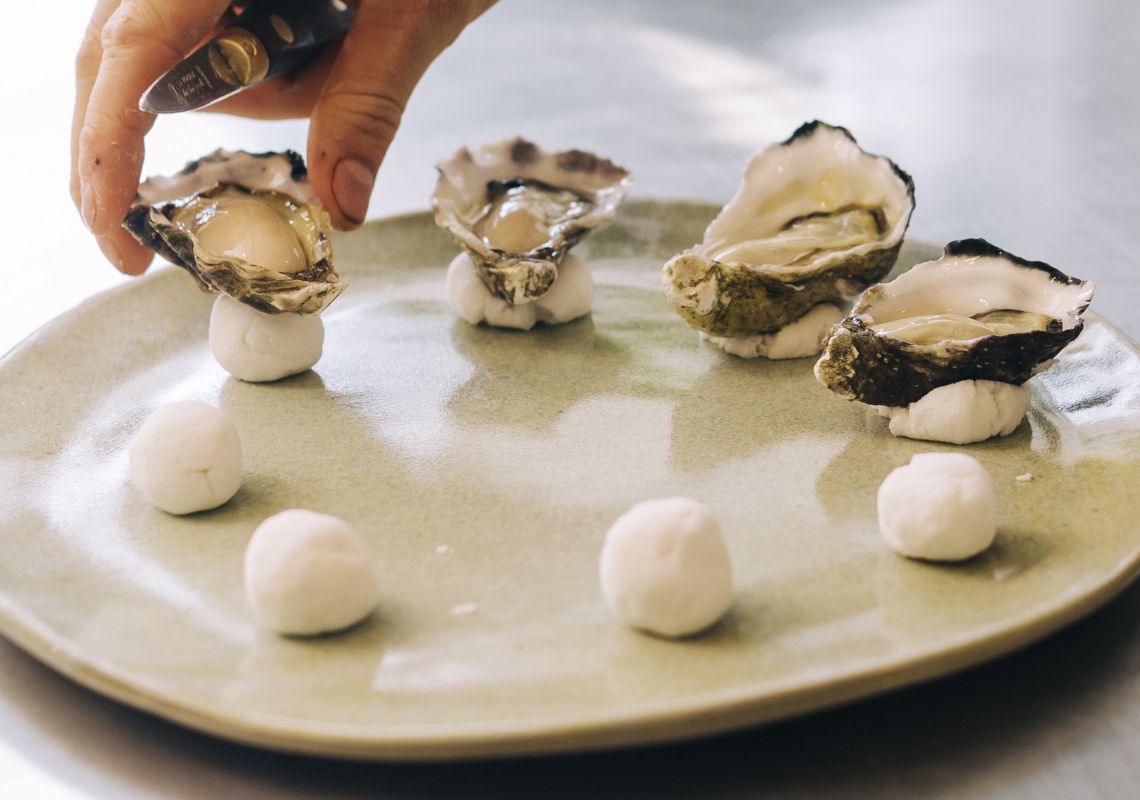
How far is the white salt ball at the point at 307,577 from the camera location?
1.09m

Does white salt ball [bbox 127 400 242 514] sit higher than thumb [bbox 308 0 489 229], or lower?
lower

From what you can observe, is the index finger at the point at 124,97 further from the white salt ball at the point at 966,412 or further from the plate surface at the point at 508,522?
the white salt ball at the point at 966,412

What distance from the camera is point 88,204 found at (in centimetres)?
165

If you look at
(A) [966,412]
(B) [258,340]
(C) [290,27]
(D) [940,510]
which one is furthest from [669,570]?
(C) [290,27]

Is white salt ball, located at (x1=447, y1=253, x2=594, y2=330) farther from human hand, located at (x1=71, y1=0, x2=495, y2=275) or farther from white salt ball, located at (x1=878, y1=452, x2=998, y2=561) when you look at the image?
white salt ball, located at (x1=878, y1=452, x2=998, y2=561)

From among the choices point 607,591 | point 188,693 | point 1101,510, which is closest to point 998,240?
point 1101,510

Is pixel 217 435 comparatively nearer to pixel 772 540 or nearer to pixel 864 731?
pixel 772 540

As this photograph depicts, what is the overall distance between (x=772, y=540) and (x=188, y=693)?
0.58m

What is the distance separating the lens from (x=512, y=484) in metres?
1.42

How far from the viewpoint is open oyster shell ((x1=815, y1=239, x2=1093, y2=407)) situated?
144 centimetres

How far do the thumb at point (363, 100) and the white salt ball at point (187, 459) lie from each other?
0.45m

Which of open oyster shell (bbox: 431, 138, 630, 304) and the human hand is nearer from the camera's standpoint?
the human hand

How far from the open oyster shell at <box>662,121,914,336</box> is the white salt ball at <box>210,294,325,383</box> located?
1.62 feet

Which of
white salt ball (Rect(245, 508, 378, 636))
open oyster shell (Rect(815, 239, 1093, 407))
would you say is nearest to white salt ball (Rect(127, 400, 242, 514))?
white salt ball (Rect(245, 508, 378, 636))
